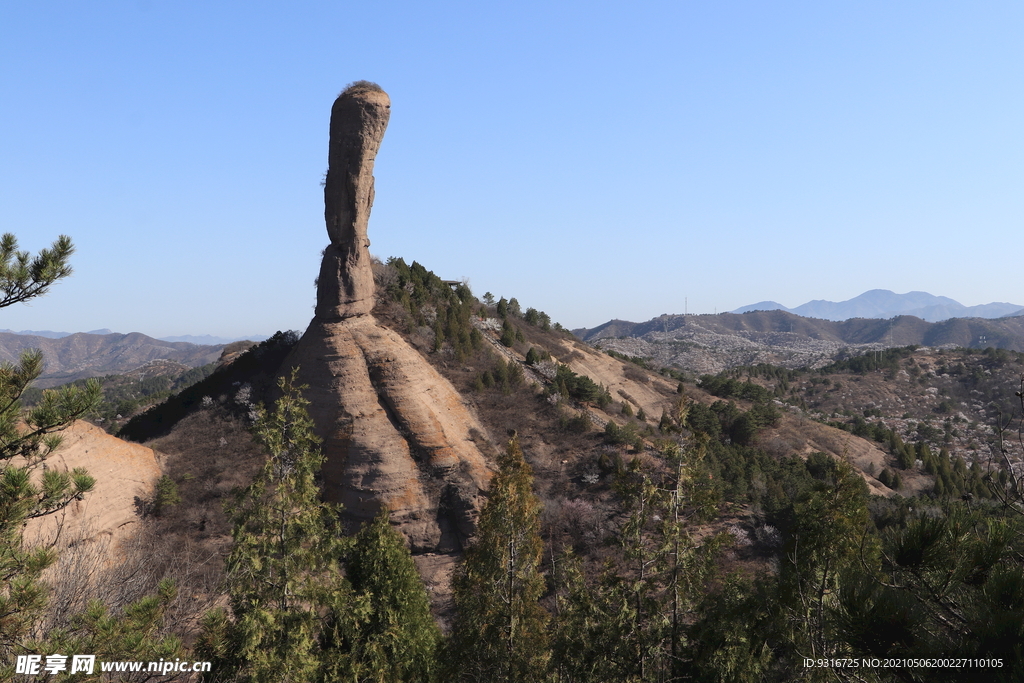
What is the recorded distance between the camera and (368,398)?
27.5m

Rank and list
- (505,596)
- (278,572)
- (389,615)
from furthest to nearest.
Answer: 1. (389,615)
2. (505,596)
3. (278,572)

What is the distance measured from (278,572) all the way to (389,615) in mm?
4163

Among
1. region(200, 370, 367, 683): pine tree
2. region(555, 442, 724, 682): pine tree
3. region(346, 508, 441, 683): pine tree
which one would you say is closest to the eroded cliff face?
region(346, 508, 441, 683): pine tree

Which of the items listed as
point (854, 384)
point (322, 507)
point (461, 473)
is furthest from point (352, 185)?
point (854, 384)

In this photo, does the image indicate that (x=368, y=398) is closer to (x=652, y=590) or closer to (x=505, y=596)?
(x=505, y=596)

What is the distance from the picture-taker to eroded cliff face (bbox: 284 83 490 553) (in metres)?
26.1

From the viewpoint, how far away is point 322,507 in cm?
1180

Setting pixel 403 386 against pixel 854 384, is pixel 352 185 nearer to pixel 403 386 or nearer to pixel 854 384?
pixel 403 386

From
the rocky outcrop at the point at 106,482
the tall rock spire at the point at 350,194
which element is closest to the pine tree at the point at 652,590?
the rocky outcrop at the point at 106,482

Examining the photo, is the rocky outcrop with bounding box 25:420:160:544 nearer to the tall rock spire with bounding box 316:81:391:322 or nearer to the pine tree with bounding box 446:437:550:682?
the tall rock spire with bounding box 316:81:391:322

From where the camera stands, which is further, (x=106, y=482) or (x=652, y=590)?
(x=106, y=482)

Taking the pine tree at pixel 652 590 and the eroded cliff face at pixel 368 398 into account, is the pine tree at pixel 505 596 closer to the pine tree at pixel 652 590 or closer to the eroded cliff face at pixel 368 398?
the pine tree at pixel 652 590

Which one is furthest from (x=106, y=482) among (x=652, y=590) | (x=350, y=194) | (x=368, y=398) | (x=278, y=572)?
(x=652, y=590)

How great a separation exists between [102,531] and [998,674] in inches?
1053
